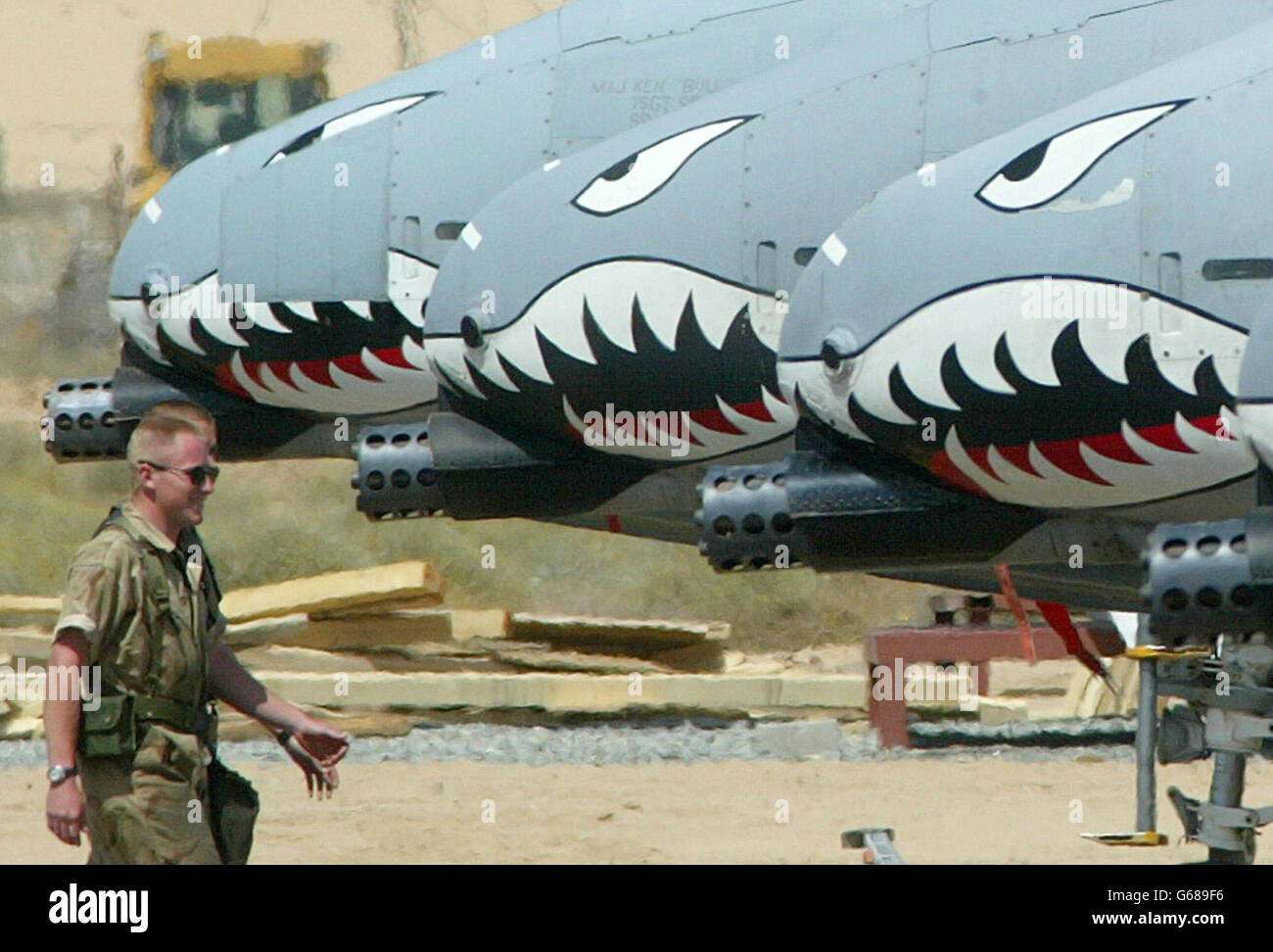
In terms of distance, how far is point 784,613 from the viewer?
92.8 feet

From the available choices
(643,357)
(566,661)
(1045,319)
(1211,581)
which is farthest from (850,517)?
(566,661)

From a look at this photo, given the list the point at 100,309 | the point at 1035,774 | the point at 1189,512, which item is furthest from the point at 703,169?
the point at 100,309

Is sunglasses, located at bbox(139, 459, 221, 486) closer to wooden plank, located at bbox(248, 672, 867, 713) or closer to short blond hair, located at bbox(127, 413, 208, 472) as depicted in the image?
short blond hair, located at bbox(127, 413, 208, 472)

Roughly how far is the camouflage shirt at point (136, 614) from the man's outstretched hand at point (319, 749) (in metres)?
0.33

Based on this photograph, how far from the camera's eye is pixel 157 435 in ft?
21.5

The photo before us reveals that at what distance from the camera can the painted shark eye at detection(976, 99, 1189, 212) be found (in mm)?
9617

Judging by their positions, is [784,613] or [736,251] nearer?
[736,251]

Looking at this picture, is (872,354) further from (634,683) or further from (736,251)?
(634,683)

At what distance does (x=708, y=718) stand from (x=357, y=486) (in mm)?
4493

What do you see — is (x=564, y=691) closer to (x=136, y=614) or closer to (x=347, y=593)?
(x=347, y=593)

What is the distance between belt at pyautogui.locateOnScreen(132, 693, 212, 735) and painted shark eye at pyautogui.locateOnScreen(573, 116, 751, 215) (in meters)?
5.73

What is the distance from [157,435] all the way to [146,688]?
643mm

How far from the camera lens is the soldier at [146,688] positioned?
6.34 metres

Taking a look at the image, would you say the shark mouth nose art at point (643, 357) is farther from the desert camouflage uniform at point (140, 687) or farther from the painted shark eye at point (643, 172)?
the desert camouflage uniform at point (140, 687)
